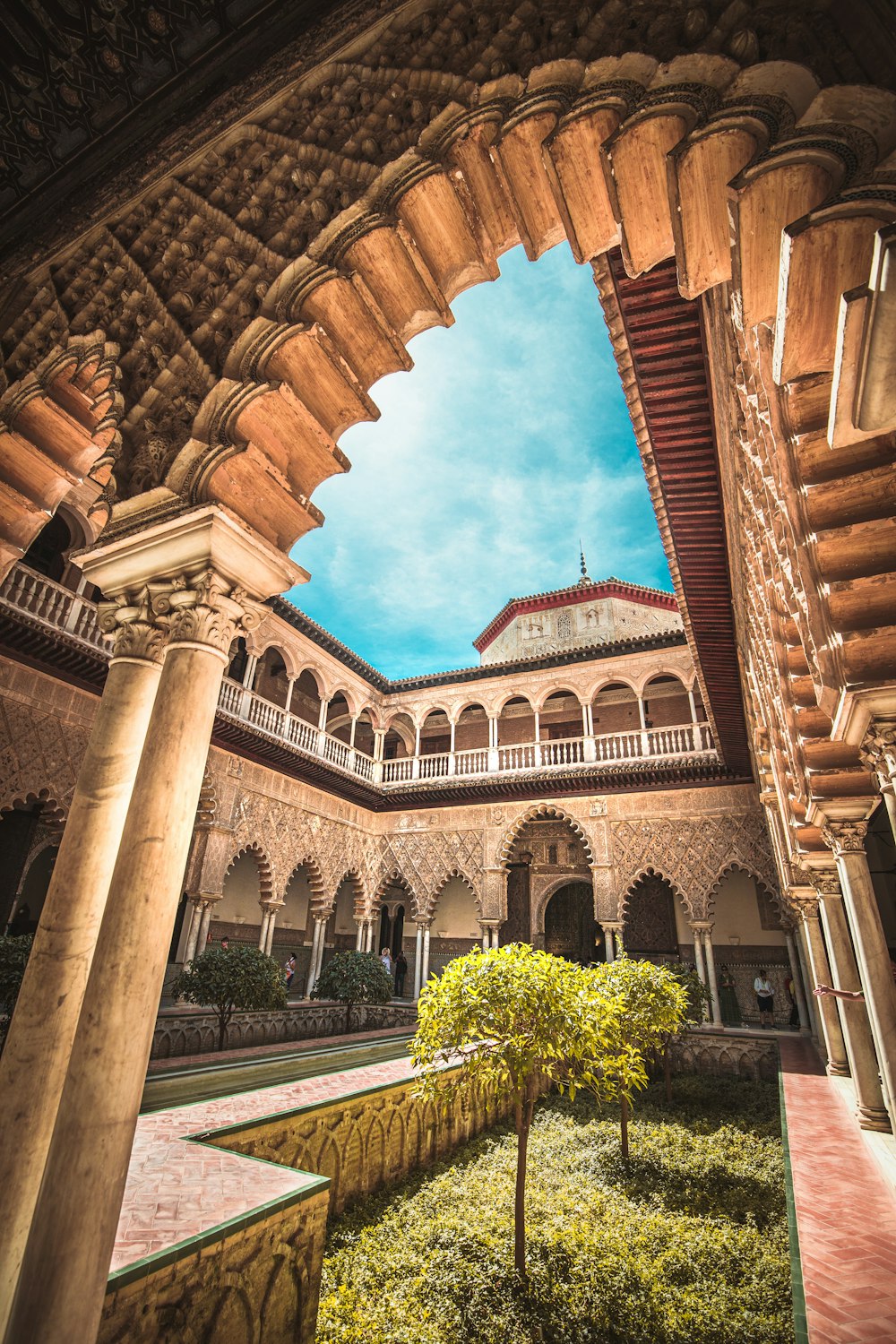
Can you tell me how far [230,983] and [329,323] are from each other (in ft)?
26.7

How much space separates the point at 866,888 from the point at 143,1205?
501 centimetres

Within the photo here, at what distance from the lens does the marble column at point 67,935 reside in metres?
2.18

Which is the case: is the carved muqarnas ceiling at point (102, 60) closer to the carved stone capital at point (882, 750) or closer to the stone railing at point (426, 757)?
the carved stone capital at point (882, 750)

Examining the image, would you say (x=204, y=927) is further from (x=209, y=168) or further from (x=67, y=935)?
(x=209, y=168)

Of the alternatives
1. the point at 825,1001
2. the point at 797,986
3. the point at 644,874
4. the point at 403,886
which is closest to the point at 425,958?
the point at 403,886

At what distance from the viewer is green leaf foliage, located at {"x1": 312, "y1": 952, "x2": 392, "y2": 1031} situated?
35.8 feet

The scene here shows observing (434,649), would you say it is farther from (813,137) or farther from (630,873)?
(813,137)

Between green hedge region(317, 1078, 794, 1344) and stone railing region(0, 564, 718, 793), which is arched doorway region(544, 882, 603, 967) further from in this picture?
green hedge region(317, 1078, 794, 1344)

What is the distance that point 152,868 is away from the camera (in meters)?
2.30

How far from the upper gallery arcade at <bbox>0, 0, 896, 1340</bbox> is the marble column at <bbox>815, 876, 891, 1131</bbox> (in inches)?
3.2

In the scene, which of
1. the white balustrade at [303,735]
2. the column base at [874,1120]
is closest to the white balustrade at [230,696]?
the white balustrade at [303,735]

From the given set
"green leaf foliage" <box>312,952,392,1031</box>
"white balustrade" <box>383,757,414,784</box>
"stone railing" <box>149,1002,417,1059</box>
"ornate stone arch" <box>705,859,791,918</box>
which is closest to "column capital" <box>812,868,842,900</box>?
"ornate stone arch" <box>705,859,791,918</box>

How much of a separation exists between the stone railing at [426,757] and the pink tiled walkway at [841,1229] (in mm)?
8379

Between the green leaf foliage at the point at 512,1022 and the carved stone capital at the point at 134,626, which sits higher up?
the carved stone capital at the point at 134,626
